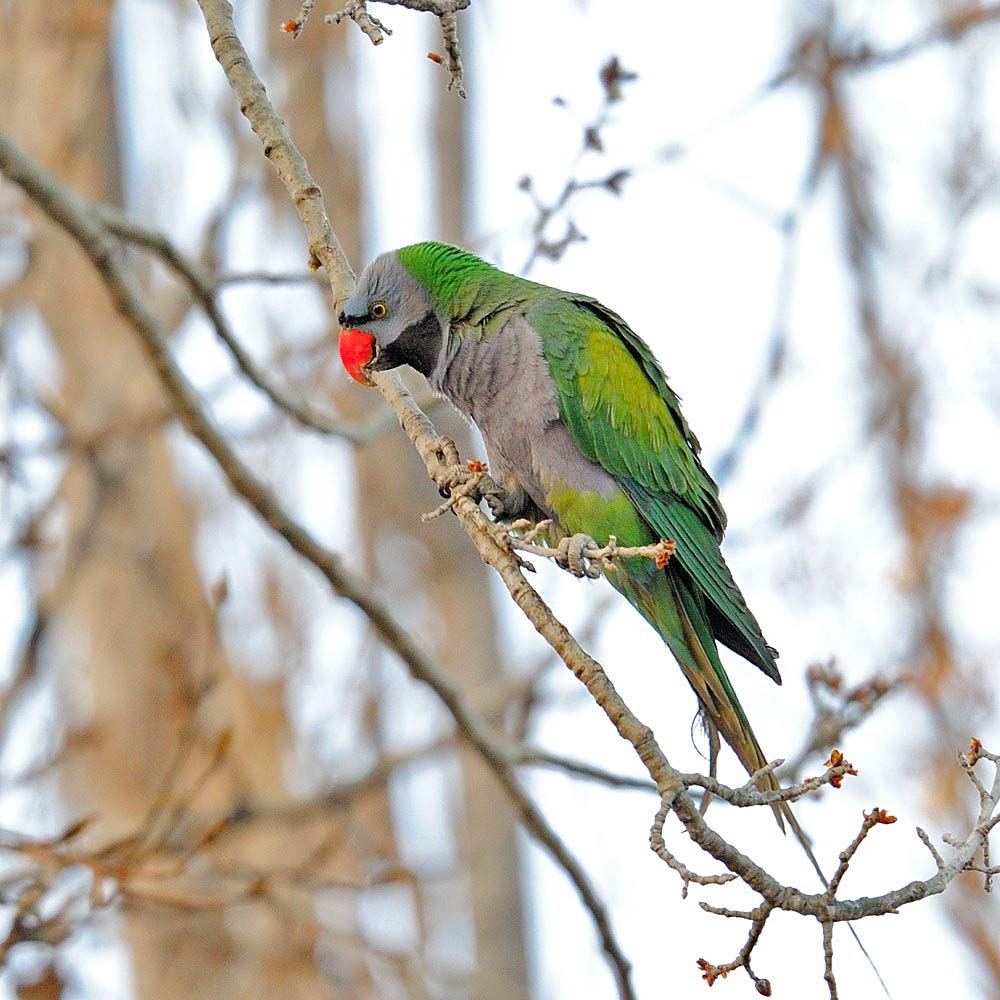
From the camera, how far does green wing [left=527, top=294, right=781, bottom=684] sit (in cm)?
400

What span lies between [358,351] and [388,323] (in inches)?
5.3

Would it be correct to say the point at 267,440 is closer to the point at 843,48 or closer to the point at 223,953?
the point at 223,953

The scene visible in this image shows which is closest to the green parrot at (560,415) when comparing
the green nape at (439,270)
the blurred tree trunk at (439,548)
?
the green nape at (439,270)

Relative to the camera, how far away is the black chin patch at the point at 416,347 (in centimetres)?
414

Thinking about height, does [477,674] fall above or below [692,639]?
above

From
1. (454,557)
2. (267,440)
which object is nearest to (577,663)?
(267,440)

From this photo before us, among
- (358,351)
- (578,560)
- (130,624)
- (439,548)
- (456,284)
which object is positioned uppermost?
(439,548)

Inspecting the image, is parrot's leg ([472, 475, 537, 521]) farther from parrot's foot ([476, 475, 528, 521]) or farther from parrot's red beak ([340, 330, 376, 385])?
parrot's red beak ([340, 330, 376, 385])

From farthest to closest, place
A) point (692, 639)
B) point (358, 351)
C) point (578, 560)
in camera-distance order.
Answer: point (358, 351) < point (692, 639) < point (578, 560)

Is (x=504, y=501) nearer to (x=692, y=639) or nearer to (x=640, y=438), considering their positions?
(x=640, y=438)

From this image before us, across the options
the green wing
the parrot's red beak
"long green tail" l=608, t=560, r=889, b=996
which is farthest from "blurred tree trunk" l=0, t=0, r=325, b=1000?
"long green tail" l=608, t=560, r=889, b=996

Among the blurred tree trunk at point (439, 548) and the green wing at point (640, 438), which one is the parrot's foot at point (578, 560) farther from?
Answer: the blurred tree trunk at point (439, 548)

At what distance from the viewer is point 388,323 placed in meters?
4.10

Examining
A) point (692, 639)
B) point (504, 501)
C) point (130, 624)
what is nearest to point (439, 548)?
point (130, 624)
